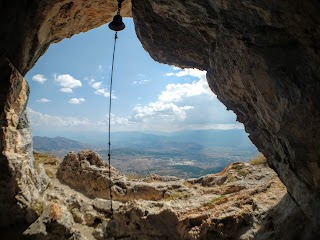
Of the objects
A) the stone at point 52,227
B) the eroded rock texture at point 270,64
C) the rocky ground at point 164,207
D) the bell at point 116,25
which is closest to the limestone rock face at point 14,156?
the stone at point 52,227

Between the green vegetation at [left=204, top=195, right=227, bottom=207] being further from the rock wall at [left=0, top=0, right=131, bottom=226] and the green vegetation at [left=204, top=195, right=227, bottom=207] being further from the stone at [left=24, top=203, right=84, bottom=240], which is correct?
the rock wall at [left=0, top=0, right=131, bottom=226]

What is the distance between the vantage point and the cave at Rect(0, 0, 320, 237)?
28.9ft

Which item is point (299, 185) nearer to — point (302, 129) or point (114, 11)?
point (302, 129)

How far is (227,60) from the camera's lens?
43.0 feet

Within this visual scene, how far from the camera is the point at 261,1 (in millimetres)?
8453

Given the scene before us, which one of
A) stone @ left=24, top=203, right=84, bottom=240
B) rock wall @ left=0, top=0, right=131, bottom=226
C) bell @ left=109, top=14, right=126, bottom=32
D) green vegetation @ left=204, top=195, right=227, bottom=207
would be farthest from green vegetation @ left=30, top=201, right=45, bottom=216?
bell @ left=109, top=14, right=126, bottom=32

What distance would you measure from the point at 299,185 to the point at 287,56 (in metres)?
5.73

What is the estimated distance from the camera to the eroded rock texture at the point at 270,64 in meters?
8.48

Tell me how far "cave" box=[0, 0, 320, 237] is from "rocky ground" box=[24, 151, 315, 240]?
2342 mm

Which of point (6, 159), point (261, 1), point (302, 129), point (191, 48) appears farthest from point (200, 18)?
point (6, 159)

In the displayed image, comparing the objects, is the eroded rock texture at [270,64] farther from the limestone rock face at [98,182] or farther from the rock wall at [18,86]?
the limestone rock face at [98,182]

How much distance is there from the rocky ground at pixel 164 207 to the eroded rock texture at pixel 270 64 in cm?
299

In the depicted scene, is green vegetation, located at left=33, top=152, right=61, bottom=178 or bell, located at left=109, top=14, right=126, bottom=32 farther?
A: green vegetation, located at left=33, top=152, right=61, bottom=178

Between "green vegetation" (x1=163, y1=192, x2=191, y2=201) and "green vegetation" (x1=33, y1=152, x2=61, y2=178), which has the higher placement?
"green vegetation" (x1=33, y1=152, x2=61, y2=178)
